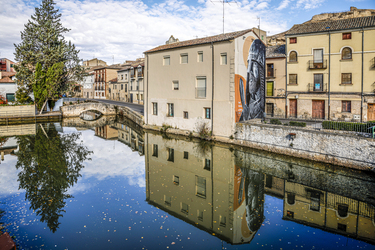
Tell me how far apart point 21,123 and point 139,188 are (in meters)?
29.3

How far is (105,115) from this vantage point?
42906 mm

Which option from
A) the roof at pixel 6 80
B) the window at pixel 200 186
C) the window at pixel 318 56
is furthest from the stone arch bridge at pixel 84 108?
the window at pixel 200 186

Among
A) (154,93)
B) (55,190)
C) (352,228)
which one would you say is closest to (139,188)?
(55,190)

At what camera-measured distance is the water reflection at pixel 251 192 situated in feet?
30.5

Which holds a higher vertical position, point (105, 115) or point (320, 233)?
point (105, 115)

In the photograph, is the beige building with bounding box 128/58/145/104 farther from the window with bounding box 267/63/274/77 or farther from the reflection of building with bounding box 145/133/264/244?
the reflection of building with bounding box 145/133/264/244

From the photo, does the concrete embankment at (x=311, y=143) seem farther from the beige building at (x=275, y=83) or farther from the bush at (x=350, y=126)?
the beige building at (x=275, y=83)

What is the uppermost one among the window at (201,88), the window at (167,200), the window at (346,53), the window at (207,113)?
the window at (346,53)

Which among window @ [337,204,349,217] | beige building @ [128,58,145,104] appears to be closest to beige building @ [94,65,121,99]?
beige building @ [128,58,145,104]

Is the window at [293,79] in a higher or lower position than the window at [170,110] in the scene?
higher

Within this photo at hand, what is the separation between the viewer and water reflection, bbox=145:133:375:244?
9289 millimetres

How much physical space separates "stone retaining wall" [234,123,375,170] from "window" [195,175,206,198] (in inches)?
272

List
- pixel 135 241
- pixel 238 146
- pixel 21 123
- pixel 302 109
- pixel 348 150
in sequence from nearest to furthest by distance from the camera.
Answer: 1. pixel 135 241
2. pixel 348 150
3. pixel 238 146
4. pixel 302 109
5. pixel 21 123

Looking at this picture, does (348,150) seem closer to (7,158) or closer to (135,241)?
(135,241)
